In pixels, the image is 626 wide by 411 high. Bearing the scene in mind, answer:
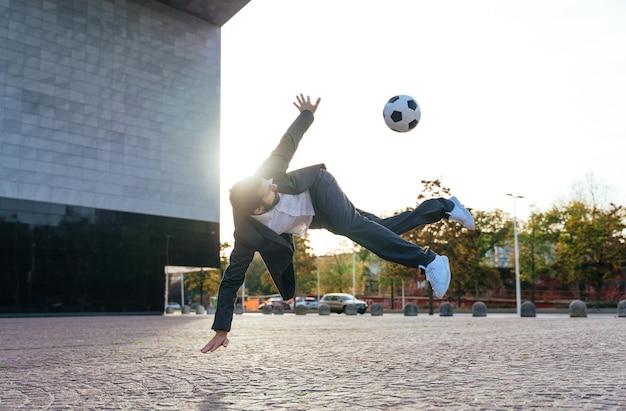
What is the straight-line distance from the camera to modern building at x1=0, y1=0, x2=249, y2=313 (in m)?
32.8

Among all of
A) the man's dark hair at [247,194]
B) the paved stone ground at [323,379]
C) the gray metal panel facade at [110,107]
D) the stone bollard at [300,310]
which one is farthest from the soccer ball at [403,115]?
the gray metal panel facade at [110,107]

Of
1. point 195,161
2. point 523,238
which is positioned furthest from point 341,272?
point 195,161

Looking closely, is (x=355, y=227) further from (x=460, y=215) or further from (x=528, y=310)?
(x=528, y=310)

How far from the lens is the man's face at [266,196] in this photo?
4.64 metres

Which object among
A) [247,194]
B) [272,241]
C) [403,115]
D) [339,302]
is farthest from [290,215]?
[339,302]

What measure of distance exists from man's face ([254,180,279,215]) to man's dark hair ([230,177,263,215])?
27mm

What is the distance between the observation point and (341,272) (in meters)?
74.9

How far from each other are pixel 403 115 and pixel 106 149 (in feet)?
106

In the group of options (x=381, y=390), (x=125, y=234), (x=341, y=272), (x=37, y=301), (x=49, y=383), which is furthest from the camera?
(x=341, y=272)

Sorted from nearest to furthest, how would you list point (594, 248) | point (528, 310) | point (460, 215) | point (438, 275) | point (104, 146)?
point (438, 275) < point (460, 215) < point (528, 310) < point (104, 146) < point (594, 248)

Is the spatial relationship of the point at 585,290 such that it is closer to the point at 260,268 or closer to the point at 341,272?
the point at 341,272

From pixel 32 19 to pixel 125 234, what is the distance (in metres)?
13.6

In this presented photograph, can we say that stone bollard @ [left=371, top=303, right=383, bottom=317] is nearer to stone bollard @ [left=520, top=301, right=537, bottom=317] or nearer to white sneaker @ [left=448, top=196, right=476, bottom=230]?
stone bollard @ [left=520, top=301, right=537, bottom=317]

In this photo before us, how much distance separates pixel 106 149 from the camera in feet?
118
